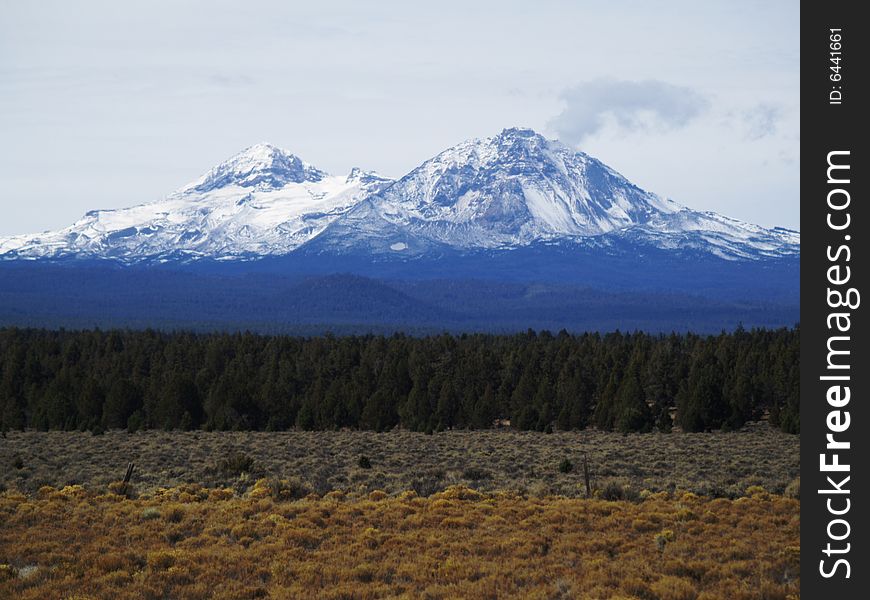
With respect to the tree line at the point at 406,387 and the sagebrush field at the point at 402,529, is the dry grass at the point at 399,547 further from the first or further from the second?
the tree line at the point at 406,387

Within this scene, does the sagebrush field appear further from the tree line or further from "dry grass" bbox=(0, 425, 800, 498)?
the tree line

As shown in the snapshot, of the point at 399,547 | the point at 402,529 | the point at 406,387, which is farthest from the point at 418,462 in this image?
the point at 406,387

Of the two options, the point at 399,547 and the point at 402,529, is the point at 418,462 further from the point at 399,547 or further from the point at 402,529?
the point at 399,547

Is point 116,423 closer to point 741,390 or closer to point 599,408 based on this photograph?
point 599,408

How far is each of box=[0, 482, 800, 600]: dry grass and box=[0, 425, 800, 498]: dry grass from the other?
3.49m

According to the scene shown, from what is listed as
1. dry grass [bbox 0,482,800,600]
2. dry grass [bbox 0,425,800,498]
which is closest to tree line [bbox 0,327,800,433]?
dry grass [bbox 0,425,800,498]

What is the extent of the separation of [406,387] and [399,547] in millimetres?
62032

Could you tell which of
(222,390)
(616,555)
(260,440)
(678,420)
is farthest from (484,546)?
(222,390)

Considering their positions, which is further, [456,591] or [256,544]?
[256,544]

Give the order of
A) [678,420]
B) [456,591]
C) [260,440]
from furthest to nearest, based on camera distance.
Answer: [678,420] → [260,440] → [456,591]

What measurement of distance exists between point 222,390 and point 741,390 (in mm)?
36588

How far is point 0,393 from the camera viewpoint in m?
77.1

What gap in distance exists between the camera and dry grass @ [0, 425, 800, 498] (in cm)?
3083

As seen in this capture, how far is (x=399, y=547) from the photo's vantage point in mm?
20094
